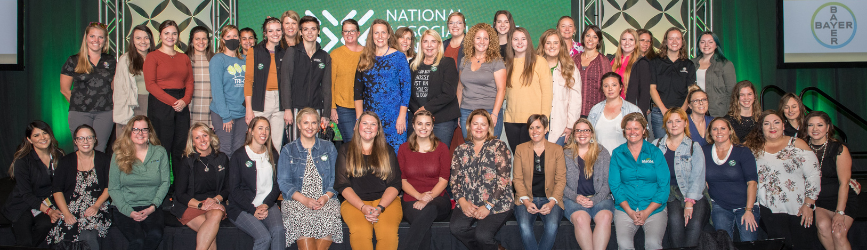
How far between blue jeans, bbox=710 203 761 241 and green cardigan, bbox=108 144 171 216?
366 cm

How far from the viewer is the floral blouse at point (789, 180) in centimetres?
382

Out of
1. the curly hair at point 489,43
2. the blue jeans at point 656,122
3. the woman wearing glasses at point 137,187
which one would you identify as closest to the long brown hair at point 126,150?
the woman wearing glasses at point 137,187

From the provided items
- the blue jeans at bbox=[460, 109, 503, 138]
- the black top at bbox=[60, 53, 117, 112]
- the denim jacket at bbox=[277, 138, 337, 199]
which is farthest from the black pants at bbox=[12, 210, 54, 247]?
the blue jeans at bbox=[460, 109, 503, 138]

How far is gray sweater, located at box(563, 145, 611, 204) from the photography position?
150 inches

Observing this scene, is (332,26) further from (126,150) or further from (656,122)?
(656,122)

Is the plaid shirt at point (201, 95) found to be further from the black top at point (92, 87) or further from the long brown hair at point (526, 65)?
the long brown hair at point (526, 65)

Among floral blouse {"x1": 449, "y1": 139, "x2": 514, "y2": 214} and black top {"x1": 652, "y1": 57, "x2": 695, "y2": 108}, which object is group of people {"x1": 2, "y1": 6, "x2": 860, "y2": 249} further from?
black top {"x1": 652, "y1": 57, "x2": 695, "y2": 108}

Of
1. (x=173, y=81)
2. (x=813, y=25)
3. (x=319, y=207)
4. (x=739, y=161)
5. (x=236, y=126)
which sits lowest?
(x=319, y=207)

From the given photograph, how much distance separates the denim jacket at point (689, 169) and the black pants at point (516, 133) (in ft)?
3.31

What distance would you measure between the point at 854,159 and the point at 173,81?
23.4 ft

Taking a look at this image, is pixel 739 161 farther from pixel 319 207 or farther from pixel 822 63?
pixel 822 63

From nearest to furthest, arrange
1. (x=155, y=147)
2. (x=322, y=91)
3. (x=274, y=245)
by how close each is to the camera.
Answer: (x=274, y=245) < (x=155, y=147) < (x=322, y=91)

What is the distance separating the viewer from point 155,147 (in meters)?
3.90

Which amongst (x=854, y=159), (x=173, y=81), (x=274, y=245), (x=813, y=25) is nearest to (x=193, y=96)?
(x=173, y=81)
